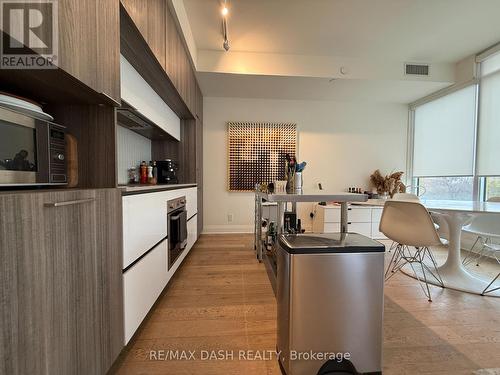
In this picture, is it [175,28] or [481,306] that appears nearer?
[481,306]

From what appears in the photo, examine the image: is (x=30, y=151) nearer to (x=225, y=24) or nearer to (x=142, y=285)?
(x=142, y=285)

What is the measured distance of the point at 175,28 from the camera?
6.79 ft

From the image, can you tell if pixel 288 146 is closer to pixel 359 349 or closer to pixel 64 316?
pixel 359 349

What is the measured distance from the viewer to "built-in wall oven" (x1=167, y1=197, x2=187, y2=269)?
73.7 inches

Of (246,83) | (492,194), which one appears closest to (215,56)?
(246,83)

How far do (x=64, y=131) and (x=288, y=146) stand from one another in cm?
337

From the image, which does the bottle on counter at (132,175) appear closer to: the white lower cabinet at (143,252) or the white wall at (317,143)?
the white lower cabinet at (143,252)

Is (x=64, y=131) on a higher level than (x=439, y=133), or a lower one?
lower

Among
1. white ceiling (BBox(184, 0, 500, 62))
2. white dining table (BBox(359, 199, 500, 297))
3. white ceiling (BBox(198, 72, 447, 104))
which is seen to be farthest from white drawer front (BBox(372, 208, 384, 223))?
white ceiling (BBox(184, 0, 500, 62))

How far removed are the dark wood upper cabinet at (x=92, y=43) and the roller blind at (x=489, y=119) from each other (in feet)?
14.1

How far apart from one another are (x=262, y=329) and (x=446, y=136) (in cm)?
421

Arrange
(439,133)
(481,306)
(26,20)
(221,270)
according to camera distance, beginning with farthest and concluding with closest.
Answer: (439,133)
(221,270)
(481,306)
(26,20)

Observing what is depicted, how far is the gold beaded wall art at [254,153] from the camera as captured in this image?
12.6ft

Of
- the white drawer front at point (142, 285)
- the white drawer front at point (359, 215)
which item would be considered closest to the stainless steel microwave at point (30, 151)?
the white drawer front at point (142, 285)
